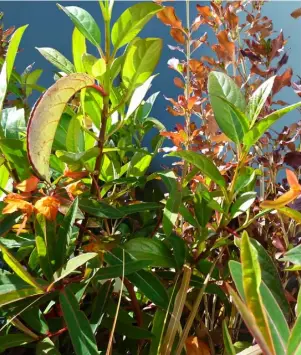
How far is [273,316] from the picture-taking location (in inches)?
23.1

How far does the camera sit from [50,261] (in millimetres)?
711

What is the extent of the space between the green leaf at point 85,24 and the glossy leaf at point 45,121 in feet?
0.34

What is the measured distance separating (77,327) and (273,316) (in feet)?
0.74

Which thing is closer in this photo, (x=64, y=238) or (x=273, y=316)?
(x=273, y=316)

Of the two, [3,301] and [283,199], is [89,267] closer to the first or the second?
[3,301]

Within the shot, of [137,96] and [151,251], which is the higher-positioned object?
[137,96]

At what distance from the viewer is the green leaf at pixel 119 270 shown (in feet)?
2.34

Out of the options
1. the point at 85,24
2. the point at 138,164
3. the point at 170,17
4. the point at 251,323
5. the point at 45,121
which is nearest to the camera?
the point at 251,323

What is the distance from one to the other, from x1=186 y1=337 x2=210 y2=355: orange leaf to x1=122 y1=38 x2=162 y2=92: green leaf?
38cm

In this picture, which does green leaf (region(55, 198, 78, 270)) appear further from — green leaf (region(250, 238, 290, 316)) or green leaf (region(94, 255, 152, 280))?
green leaf (region(250, 238, 290, 316))

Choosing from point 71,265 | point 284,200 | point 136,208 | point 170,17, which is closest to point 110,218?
point 136,208

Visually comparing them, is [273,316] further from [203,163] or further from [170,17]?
[170,17]

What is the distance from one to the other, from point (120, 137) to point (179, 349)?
42 cm

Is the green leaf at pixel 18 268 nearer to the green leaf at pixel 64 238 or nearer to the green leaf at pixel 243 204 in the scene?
the green leaf at pixel 64 238
